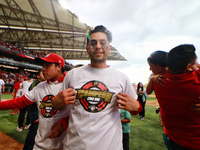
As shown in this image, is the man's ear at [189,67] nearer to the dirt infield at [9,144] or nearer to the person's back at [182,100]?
the person's back at [182,100]

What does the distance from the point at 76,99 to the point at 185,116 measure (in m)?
1.23

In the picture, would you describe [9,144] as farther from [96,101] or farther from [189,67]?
[189,67]

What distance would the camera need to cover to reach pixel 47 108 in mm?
1615

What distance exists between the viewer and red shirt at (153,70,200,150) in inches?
49.9

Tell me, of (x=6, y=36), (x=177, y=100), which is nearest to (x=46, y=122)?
(x=177, y=100)

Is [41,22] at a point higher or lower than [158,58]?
higher

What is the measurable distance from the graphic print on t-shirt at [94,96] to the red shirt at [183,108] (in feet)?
2.71

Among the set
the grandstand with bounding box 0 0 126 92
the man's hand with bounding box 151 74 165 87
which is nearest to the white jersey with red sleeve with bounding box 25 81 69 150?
the man's hand with bounding box 151 74 165 87

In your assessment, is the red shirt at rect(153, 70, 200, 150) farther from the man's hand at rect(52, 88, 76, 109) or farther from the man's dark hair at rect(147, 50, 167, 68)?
the man's hand at rect(52, 88, 76, 109)

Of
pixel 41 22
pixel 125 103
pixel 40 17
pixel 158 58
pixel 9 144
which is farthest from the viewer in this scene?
pixel 41 22

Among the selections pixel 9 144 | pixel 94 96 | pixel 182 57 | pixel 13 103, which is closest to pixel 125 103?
pixel 94 96

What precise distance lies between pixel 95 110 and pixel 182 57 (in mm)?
1162

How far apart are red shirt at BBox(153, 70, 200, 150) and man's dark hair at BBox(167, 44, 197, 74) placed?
3.7 inches

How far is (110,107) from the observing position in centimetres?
115
